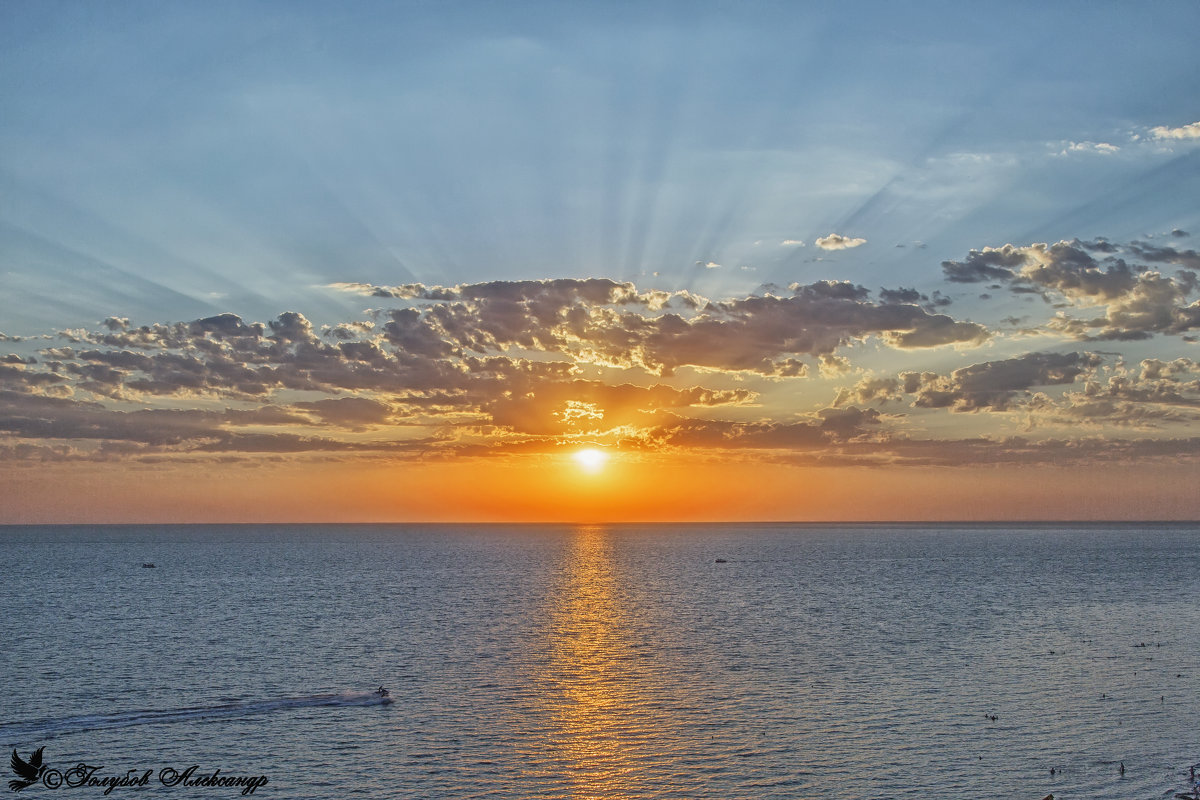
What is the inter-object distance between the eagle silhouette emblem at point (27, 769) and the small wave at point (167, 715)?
10.4 feet

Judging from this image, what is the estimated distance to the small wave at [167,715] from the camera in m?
49.6

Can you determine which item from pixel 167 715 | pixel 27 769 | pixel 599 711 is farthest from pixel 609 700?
pixel 27 769

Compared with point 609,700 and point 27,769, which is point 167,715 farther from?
point 609,700

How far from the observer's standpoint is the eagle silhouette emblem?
41.6 metres

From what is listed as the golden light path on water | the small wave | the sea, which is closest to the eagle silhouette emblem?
the sea

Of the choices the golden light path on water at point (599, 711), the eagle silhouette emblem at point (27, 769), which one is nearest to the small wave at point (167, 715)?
the eagle silhouette emblem at point (27, 769)

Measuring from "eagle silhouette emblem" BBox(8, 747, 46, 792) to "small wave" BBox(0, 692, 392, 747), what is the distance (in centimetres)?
317

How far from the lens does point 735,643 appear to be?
3127 inches

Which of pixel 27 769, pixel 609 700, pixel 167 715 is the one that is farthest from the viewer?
pixel 609 700

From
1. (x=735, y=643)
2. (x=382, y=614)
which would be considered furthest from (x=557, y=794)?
(x=382, y=614)

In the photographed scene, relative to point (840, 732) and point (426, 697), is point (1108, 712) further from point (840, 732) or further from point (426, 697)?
point (426, 697)

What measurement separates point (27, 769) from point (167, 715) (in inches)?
402

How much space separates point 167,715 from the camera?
175 feet

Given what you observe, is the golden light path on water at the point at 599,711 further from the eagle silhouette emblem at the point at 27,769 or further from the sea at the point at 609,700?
the eagle silhouette emblem at the point at 27,769
